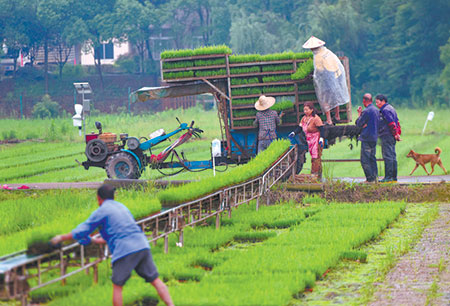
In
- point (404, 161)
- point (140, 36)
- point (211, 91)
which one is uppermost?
point (140, 36)

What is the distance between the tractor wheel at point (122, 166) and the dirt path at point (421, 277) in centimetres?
743

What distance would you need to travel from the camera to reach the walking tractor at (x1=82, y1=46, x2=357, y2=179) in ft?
57.9

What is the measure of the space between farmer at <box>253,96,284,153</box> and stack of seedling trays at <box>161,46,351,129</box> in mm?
661

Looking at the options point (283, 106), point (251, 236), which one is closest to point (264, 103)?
point (283, 106)

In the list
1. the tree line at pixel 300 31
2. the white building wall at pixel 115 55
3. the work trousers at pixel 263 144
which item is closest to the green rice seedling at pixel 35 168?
the work trousers at pixel 263 144

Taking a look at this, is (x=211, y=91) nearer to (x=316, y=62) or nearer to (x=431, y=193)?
(x=316, y=62)

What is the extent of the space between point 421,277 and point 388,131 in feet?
22.3

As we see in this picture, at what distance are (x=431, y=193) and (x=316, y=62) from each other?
11.8ft

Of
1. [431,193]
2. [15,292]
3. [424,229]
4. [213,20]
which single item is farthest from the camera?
[213,20]

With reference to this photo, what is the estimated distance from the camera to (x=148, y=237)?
10.6 meters

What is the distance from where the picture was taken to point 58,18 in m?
58.1

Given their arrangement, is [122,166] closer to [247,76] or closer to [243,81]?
[243,81]

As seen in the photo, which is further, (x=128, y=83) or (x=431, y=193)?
(x=128, y=83)

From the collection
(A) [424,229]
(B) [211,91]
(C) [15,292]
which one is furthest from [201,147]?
(C) [15,292]
